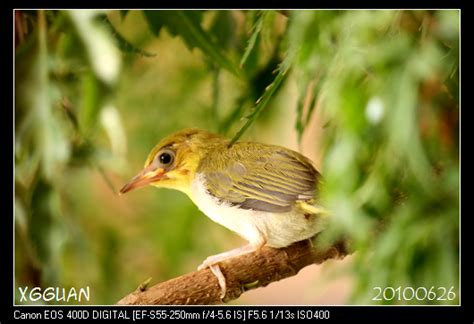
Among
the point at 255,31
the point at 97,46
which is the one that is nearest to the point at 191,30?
the point at 255,31

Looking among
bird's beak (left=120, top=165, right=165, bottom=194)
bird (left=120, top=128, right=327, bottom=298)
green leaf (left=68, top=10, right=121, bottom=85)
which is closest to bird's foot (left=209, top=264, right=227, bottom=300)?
bird (left=120, top=128, right=327, bottom=298)

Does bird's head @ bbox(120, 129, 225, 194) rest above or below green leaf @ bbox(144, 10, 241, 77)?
below

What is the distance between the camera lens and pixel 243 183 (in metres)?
0.81

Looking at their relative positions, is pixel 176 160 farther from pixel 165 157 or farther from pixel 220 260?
pixel 220 260

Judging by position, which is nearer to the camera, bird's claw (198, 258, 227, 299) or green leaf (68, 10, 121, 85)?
green leaf (68, 10, 121, 85)

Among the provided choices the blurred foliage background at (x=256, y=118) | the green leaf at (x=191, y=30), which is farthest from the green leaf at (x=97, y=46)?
the green leaf at (x=191, y=30)

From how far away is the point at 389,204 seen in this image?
73 cm

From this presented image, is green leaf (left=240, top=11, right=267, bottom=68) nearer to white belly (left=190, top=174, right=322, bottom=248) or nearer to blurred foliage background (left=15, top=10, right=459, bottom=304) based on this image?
blurred foliage background (left=15, top=10, right=459, bottom=304)

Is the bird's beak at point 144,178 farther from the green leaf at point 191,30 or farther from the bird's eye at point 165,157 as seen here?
the green leaf at point 191,30

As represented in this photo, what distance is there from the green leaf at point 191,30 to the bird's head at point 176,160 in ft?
0.27

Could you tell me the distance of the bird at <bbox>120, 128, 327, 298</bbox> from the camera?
0.79m
